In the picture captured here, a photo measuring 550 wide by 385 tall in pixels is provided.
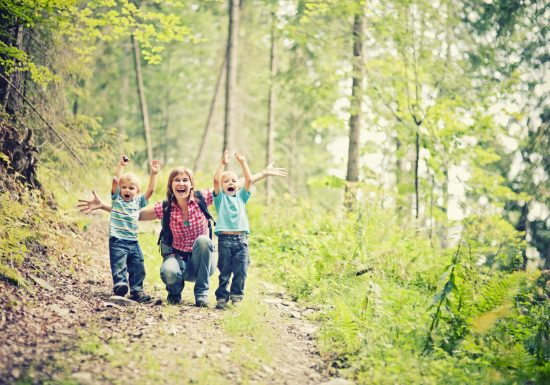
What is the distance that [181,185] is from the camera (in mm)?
5406

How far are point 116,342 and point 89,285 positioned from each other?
2.08 meters

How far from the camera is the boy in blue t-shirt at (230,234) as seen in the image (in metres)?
5.43

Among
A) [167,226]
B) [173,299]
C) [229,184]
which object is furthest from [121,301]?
[229,184]

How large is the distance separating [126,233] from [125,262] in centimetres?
33

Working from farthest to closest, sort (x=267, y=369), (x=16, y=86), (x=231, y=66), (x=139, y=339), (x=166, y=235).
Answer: (x=231, y=66) < (x=16, y=86) < (x=166, y=235) < (x=139, y=339) < (x=267, y=369)

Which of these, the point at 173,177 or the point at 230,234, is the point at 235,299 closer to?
the point at 230,234

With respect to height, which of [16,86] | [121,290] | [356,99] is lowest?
[121,290]

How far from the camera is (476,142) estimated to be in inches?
460

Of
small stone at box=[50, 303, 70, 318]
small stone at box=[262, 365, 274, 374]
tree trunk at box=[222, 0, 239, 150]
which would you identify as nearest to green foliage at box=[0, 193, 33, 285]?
small stone at box=[50, 303, 70, 318]

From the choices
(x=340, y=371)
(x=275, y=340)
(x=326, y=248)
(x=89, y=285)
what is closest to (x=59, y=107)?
(x=89, y=285)

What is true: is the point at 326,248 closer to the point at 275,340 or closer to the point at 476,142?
the point at 275,340

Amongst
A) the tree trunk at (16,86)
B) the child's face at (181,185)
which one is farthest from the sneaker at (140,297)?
the tree trunk at (16,86)

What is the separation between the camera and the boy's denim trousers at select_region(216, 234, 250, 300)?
5461 millimetres

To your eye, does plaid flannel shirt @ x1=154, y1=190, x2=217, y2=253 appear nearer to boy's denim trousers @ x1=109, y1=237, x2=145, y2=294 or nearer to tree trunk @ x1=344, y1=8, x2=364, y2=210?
boy's denim trousers @ x1=109, y1=237, x2=145, y2=294
